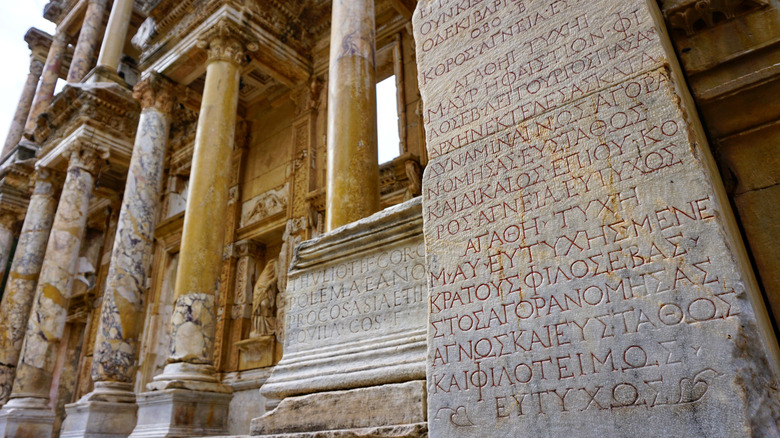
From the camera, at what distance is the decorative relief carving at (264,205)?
459 inches

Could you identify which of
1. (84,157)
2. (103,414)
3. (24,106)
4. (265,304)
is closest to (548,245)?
(103,414)

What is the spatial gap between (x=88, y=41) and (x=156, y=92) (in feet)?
23.1

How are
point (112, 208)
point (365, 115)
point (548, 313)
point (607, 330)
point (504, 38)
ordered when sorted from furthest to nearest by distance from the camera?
1. point (112, 208)
2. point (365, 115)
3. point (504, 38)
4. point (548, 313)
5. point (607, 330)

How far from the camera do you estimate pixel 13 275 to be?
42.8 feet

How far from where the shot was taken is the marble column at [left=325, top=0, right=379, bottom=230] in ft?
20.0

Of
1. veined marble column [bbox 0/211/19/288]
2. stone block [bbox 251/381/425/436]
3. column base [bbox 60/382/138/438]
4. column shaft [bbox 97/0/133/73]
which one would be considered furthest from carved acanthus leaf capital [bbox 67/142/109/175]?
stone block [bbox 251/381/425/436]

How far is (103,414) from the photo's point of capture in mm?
8508

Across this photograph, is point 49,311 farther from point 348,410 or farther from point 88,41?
Result: point 348,410

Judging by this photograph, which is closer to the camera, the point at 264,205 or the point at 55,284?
the point at 55,284

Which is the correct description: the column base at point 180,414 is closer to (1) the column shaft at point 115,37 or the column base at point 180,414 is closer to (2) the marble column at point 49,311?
(2) the marble column at point 49,311

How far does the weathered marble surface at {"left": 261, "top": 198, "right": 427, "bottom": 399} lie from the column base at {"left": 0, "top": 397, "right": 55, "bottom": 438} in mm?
9025

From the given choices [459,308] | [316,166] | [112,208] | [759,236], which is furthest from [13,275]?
[759,236]

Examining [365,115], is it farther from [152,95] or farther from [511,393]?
[152,95]

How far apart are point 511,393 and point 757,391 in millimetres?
981
